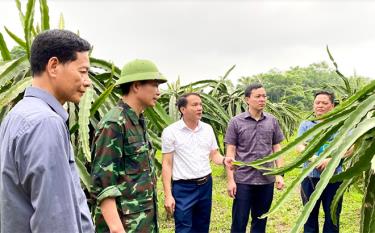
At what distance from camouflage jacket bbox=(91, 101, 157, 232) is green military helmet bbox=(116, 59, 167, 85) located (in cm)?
13

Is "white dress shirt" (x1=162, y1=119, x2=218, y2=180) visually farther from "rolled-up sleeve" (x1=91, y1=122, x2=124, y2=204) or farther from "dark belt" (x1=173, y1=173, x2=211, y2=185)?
"rolled-up sleeve" (x1=91, y1=122, x2=124, y2=204)

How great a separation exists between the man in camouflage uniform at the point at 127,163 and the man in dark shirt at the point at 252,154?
1.54 metres

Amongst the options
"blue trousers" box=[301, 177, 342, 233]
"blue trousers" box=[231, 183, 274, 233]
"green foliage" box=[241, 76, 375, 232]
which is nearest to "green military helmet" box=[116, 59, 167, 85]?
"green foliage" box=[241, 76, 375, 232]

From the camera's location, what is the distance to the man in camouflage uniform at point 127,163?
2037mm

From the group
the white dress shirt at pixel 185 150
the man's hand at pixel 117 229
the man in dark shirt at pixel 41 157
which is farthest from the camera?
the white dress shirt at pixel 185 150

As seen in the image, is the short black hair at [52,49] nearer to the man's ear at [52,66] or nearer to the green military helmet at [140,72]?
the man's ear at [52,66]

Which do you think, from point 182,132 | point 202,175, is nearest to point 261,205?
point 202,175

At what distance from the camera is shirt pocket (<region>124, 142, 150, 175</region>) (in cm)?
211

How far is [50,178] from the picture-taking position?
1.21m

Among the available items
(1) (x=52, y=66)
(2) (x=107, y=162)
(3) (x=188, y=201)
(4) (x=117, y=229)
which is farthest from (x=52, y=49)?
(3) (x=188, y=201)

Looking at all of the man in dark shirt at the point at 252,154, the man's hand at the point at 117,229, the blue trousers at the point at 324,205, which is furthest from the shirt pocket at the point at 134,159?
the blue trousers at the point at 324,205

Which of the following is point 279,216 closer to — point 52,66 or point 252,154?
point 252,154

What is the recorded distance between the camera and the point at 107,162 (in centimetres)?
204

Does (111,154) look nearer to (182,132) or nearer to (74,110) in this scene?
(74,110)
